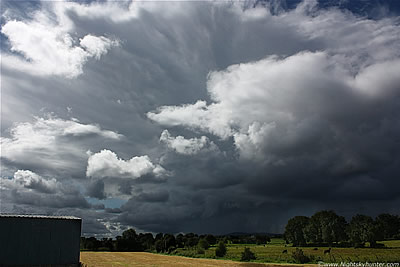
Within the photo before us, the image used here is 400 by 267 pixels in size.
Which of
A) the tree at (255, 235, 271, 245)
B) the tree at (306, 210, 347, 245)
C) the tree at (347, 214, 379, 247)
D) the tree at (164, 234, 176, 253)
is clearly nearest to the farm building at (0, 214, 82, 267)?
the tree at (347, 214, 379, 247)

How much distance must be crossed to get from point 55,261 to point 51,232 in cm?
285

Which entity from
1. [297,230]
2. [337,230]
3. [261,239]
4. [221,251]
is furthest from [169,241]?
[221,251]

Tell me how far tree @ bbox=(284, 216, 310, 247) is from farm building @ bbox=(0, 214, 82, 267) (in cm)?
11122

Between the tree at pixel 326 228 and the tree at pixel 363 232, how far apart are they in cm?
1404

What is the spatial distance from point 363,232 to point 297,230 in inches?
1600

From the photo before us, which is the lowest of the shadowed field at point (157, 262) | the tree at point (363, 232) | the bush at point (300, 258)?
the shadowed field at point (157, 262)

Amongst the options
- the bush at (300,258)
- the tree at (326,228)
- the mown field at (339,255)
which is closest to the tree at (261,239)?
the tree at (326,228)

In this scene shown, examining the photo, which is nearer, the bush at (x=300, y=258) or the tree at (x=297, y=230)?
the bush at (x=300, y=258)

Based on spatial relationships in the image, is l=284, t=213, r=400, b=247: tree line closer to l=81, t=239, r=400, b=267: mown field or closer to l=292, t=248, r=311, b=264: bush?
l=81, t=239, r=400, b=267: mown field

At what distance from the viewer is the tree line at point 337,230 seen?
9662 centimetres

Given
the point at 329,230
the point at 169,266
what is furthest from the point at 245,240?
the point at 169,266

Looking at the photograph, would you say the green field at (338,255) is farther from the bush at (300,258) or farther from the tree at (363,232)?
the tree at (363,232)

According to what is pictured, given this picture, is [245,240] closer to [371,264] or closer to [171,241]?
[171,241]

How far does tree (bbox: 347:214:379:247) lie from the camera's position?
94.2 m
